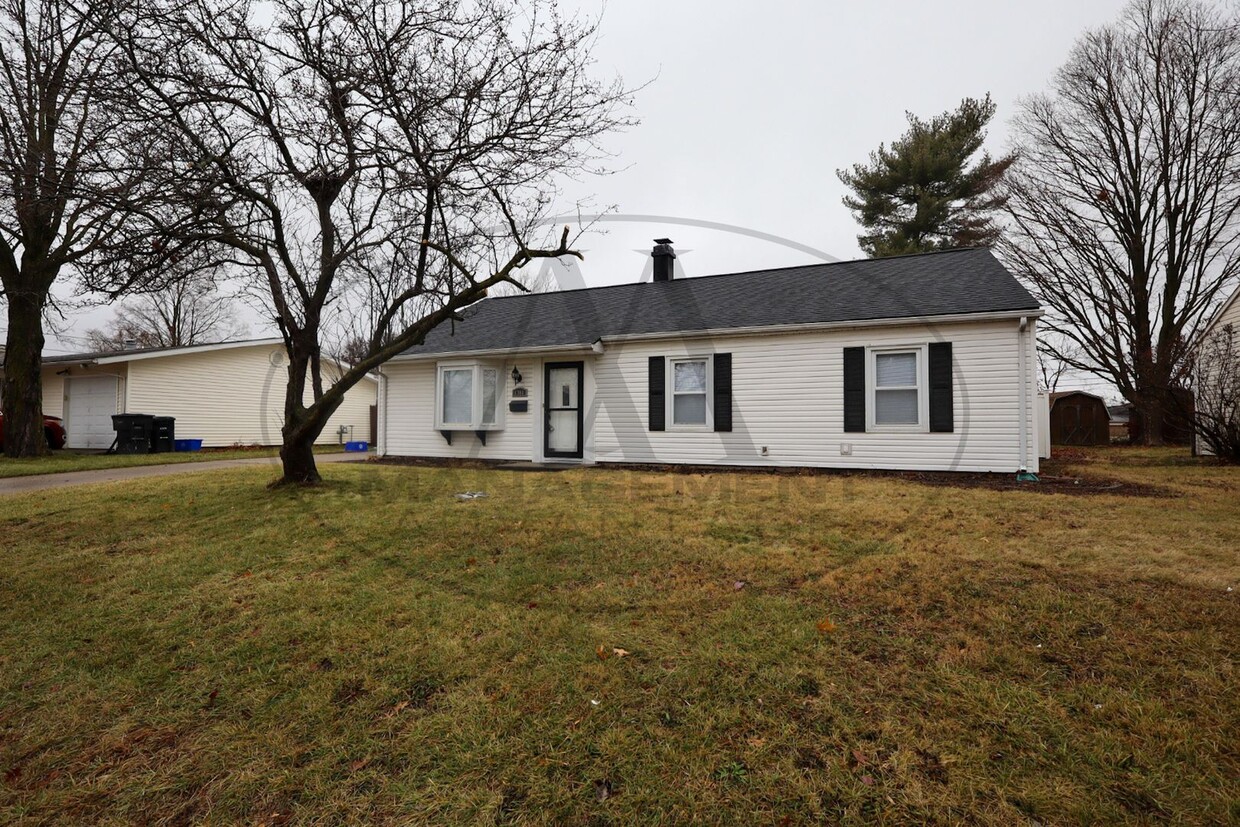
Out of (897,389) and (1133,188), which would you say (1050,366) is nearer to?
(1133,188)

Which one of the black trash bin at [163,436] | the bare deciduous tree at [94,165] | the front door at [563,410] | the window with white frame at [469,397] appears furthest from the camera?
the black trash bin at [163,436]

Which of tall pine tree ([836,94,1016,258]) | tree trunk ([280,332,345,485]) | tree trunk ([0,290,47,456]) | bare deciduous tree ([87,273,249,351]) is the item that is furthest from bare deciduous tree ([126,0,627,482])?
bare deciduous tree ([87,273,249,351])

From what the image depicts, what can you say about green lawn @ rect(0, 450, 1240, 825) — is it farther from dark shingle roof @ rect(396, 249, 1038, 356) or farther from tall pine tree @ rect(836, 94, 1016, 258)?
tall pine tree @ rect(836, 94, 1016, 258)

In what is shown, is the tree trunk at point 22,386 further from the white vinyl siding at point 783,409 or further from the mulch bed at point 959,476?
the mulch bed at point 959,476

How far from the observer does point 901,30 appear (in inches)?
453

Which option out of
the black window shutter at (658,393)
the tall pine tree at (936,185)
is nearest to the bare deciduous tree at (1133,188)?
the tall pine tree at (936,185)

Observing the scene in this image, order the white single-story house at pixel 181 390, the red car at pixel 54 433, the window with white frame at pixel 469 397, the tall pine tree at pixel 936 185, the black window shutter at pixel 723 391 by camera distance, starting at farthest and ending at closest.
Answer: the tall pine tree at pixel 936 185 → the white single-story house at pixel 181 390 → the red car at pixel 54 433 → the window with white frame at pixel 469 397 → the black window shutter at pixel 723 391

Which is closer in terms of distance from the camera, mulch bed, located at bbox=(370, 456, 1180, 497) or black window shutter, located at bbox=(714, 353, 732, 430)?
mulch bed, located at bbox=(370, 456, 1180, 497)

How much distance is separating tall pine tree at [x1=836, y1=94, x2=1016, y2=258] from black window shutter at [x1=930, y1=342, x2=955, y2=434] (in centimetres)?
1401

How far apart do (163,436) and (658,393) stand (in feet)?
48.0

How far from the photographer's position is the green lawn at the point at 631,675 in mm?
2064

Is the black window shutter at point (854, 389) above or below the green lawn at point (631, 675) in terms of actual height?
above

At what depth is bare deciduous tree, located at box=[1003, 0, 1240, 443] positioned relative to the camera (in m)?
15.5

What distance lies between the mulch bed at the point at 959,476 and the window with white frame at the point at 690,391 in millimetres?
941
